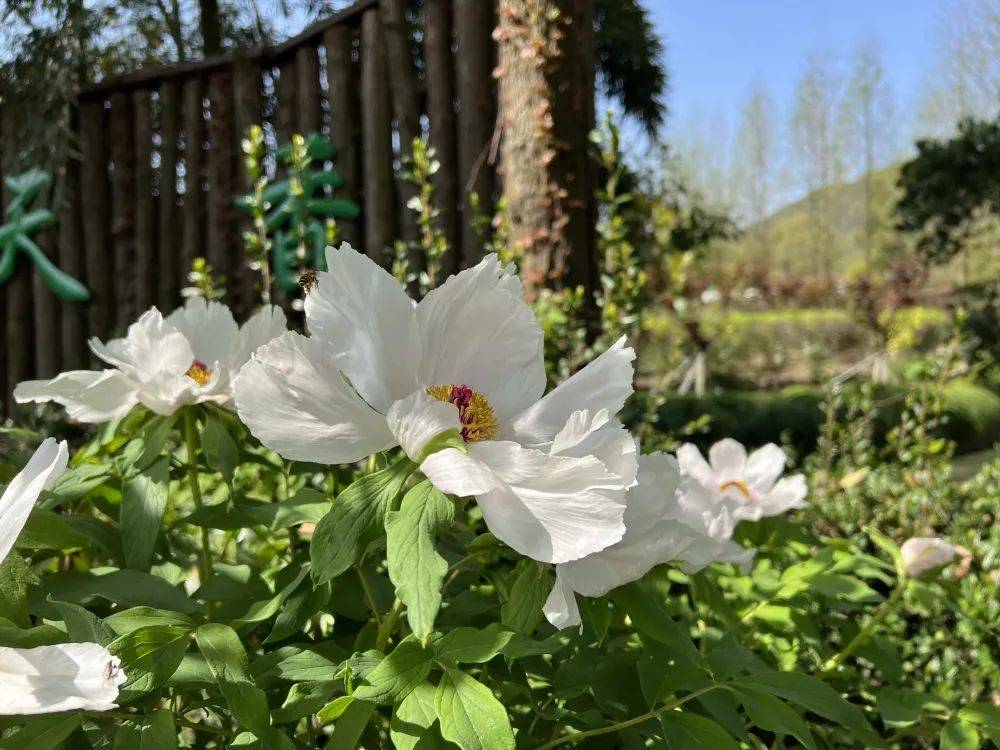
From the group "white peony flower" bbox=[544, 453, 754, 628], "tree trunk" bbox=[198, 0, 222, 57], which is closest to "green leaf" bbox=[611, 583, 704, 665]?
"white peony flower" bbox=[544, 453, 754, 628]

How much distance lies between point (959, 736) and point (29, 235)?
4.47 metres

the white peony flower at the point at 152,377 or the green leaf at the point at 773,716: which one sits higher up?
the white peony flower at the point at 152,377

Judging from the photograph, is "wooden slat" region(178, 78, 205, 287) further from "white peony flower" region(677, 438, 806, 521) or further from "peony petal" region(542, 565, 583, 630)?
"peony petal" region(542, 565, 583, 630)

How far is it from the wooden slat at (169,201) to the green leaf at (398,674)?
370cm

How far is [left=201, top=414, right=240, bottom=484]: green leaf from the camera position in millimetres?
771

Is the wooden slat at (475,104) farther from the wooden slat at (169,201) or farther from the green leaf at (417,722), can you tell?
the green leaf at (417,722)

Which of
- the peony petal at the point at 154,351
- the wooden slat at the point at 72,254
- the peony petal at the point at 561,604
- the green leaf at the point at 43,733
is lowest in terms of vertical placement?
the green leaf at the point at 43,733

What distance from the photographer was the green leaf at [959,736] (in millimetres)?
841

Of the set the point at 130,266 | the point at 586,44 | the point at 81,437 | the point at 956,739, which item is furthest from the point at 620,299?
the point at 130,266

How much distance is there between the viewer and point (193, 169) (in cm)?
392

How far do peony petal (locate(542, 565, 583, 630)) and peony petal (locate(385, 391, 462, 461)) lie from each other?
0.40 ft

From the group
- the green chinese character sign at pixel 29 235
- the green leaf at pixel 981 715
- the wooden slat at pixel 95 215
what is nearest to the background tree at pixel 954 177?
the wooden slat at pixel 95 215

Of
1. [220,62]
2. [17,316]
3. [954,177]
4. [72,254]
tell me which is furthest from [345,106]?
[954,177]

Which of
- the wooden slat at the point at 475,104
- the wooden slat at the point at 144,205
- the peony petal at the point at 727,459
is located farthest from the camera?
the wooden slat at the point at 144,205
